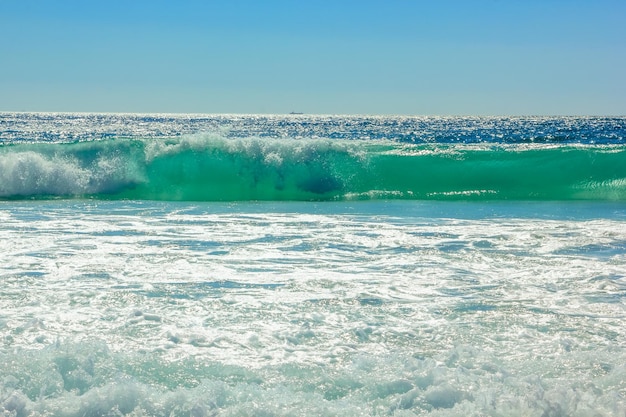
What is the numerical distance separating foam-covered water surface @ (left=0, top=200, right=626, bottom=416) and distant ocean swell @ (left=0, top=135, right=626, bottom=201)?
22.9ft

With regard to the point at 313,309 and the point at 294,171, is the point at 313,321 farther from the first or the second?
the point at 294,171

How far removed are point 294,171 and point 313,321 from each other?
1306 cm

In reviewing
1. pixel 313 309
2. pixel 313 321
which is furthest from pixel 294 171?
pixel 313 321

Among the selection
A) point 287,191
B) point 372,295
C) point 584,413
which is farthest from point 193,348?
point 287,191

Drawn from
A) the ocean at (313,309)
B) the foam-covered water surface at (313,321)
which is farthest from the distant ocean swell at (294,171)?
the foam-covered water surface at (313,321)

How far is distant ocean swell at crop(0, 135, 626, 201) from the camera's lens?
17016mm

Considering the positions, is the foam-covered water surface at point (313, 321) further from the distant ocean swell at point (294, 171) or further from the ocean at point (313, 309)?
the distant ocean swell at point (294, 171)

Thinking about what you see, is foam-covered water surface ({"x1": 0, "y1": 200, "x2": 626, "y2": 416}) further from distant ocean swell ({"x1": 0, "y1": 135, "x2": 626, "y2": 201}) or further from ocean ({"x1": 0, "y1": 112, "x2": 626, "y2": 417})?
distant ocean swell ({"x1": 0, "y1": 135, "x2": 626, "y2": 201})

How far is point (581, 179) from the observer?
1825 cm

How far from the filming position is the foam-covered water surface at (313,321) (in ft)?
13.1

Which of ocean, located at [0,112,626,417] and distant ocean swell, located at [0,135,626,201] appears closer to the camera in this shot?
ocean, located at [0,112,626,417]

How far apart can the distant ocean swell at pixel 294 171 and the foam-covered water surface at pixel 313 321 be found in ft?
22.9

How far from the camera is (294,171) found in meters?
18.4

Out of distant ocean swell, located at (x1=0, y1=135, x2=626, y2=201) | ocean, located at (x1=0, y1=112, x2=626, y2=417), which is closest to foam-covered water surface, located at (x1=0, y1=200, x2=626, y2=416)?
ocean, located at (x1=0, y1=112, x2=626, y2=417)
